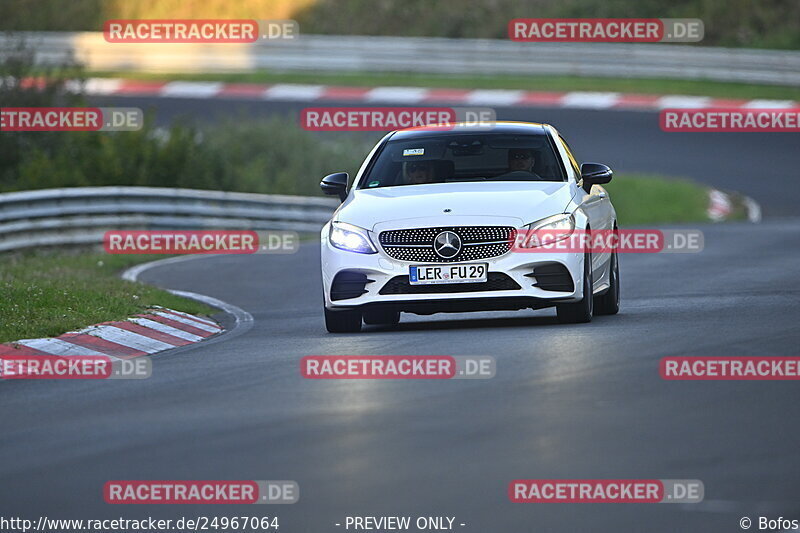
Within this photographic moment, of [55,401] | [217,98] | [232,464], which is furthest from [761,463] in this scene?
[217,98]

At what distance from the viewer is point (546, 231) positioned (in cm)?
1263

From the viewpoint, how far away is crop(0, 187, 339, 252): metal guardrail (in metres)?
25.2

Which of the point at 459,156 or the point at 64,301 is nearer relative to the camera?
the point at 459,156

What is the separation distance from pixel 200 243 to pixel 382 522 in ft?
66.0

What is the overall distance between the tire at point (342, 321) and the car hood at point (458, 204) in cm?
73

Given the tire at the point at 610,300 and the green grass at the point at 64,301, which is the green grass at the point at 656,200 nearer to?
the green grass at the point at 64,301

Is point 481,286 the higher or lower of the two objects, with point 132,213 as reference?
lower

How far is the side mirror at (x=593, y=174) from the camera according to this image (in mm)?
13633

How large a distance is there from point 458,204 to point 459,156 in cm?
115

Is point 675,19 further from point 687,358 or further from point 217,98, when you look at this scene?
point 687,358
